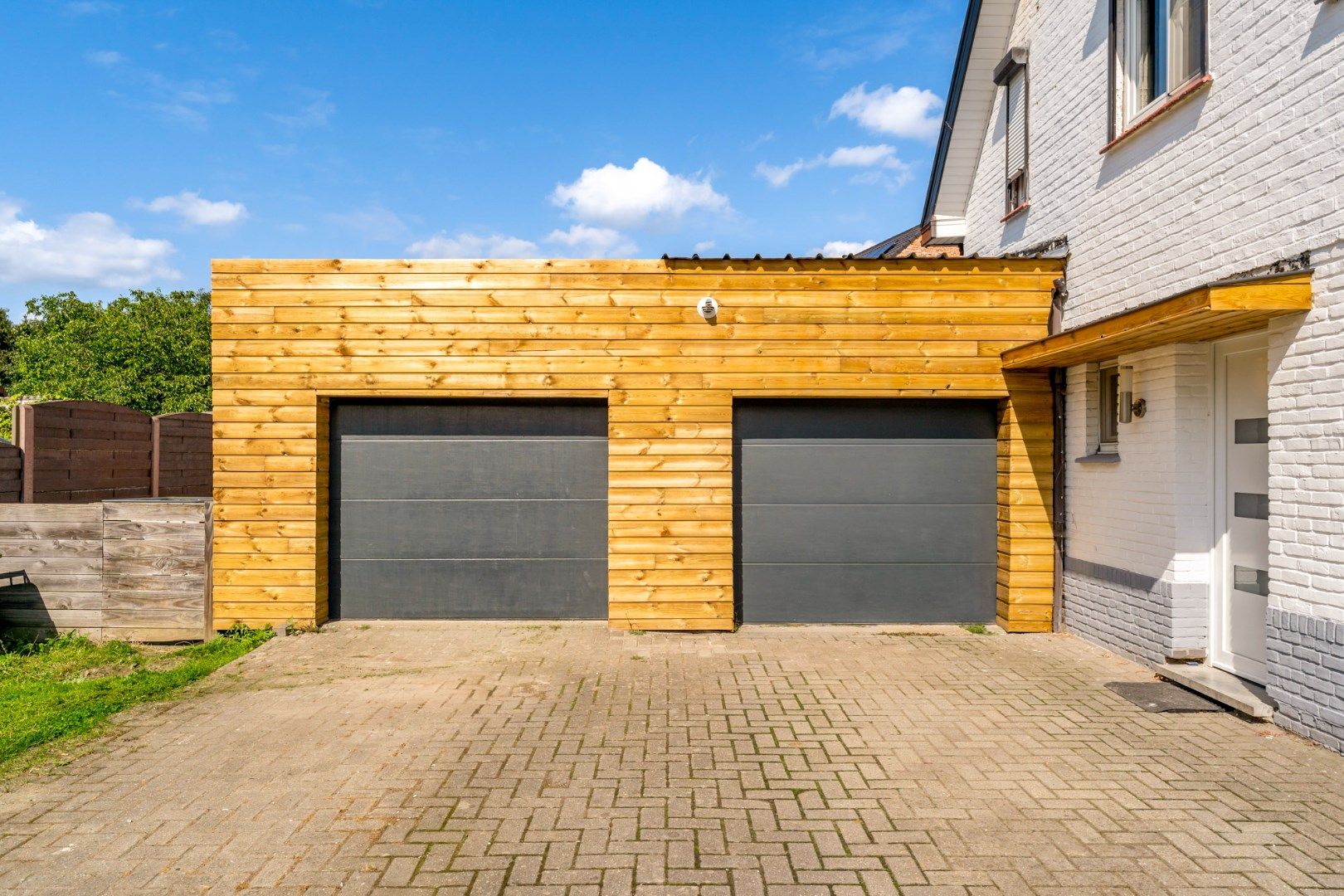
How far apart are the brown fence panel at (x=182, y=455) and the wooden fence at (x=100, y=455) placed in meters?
0.01

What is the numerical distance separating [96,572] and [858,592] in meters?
6.99

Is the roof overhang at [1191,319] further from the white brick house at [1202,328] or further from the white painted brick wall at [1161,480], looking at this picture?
the white painted brick wall at [1161,480]

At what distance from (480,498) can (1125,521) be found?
5.74 m

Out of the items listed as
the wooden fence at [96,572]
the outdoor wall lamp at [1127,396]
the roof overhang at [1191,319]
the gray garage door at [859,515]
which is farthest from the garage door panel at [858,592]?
the wooden fence at [96,572]

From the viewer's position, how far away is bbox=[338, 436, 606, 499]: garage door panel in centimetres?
750

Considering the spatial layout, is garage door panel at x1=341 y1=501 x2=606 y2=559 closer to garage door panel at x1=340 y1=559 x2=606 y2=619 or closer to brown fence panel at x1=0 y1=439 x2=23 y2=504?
garage door panel at x1=340 y1=559 x2=606 y2=619

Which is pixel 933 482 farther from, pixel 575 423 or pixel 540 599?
pixel 540 599

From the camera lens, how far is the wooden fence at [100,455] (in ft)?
26.6

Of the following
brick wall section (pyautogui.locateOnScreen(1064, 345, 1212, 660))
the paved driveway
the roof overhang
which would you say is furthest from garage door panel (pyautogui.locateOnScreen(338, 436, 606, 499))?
brick wall section (pyautogui.locateOnScreen(1064, 345, 1212, 660))

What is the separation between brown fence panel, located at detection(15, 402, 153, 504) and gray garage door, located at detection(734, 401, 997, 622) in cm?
744

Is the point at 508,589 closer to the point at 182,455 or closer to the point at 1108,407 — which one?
the point at 1108,407

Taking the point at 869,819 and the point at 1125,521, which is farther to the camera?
the point at 1125,521

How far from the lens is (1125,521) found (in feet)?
20.9

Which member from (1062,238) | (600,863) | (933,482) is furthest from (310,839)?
(1062,238)
